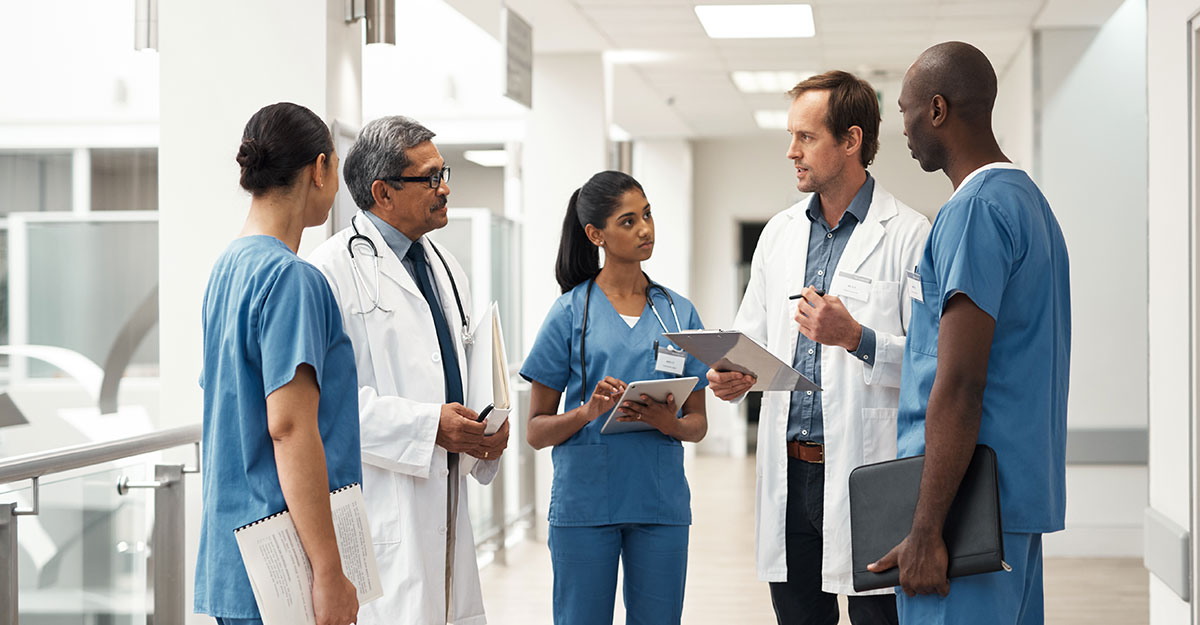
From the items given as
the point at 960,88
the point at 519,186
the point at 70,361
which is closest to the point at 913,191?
the point at 519,186

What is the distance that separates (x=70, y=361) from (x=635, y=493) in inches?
264

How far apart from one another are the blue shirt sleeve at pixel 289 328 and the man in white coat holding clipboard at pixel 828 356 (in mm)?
1180

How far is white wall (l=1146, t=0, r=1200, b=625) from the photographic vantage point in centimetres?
354

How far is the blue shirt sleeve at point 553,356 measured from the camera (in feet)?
9.82

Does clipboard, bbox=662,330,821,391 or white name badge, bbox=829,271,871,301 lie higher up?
white name badge, bbox=829,271,871,301

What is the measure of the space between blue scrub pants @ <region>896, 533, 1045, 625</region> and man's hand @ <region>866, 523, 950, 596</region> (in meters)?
0.02

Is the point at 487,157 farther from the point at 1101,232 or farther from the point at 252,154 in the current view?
the point at 252,154

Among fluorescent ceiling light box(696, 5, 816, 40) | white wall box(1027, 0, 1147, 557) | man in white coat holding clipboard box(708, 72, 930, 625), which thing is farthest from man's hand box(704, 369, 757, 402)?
white wall box(1027, 0, 1147, 557)

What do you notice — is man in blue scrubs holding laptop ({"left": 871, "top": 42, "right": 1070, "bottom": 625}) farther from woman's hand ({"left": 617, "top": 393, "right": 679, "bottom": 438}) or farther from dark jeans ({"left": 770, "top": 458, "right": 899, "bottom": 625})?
woman's hand ({"left": 617, "top": 393, "right": 679, "bottom": 438})

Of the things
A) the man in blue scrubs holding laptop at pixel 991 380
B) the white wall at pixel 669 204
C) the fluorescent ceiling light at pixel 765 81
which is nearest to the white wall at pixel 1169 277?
the man in blue scrubs holding laptop at pixel 991 380

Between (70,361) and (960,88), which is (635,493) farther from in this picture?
(70,361)

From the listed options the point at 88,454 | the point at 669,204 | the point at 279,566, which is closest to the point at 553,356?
the point at 88,454

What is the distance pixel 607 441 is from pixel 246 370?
1.28m

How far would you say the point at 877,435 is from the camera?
2.60 meters
